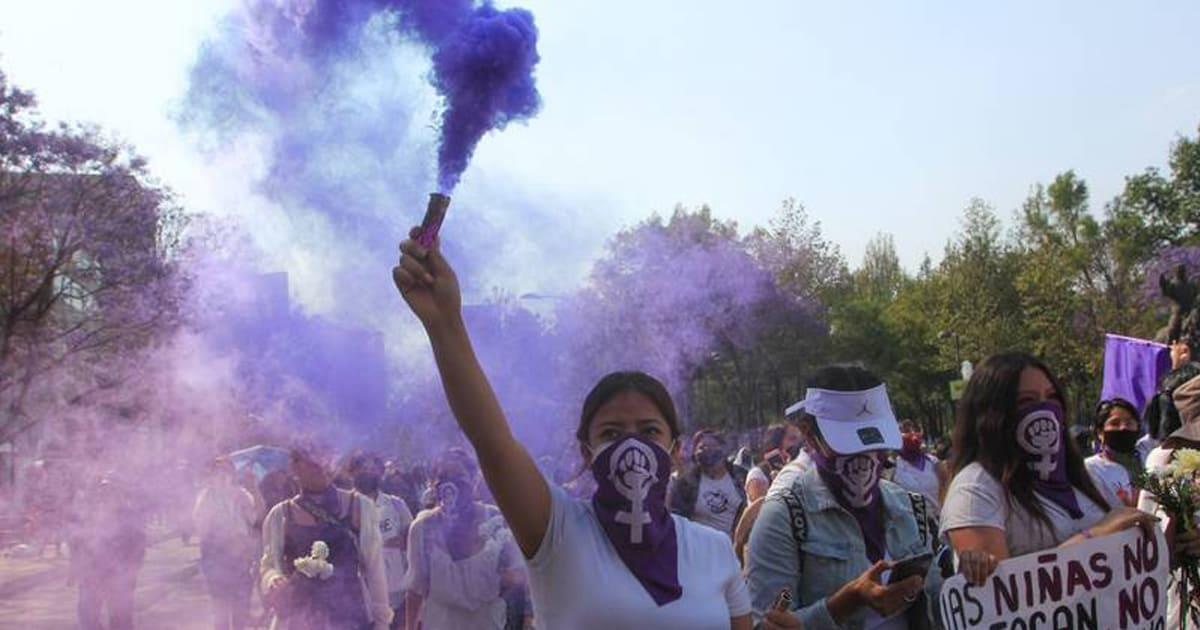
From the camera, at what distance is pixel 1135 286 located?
42594 mm

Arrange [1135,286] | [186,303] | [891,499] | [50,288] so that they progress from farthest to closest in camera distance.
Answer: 1. [1135,286]
2. [50,288]
3. [186,303]
4. [891,499]

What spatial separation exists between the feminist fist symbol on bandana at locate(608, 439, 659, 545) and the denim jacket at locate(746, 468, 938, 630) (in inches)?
30.4

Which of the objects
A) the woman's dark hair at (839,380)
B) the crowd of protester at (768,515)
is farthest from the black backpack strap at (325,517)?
the woman's dark hair at (839,380)

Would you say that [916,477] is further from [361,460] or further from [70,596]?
[70,596]

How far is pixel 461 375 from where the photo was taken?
2.66 metres

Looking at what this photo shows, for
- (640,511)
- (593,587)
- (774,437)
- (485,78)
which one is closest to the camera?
(593,587)

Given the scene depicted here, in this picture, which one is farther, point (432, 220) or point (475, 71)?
point (475, 71)

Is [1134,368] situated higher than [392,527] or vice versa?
[1134,368]

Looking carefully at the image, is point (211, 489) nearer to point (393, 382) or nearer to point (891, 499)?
point (393, 382)

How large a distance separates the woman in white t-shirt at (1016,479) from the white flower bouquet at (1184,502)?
0.38 metres

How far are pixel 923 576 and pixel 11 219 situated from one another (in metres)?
8.98

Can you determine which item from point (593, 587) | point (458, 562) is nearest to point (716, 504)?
point (458, 562)

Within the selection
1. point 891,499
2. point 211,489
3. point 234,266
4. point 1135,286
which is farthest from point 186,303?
point 1135,286

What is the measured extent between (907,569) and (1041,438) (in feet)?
1.75
